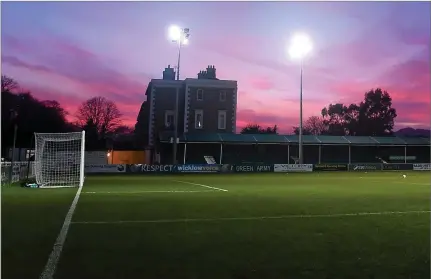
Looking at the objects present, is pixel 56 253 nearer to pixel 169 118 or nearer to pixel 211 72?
pixel 169 118

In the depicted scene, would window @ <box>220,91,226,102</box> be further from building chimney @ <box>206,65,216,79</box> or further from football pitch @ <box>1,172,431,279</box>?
football pitch @ <box>1,172,431,279</box>

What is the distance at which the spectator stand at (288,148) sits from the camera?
1937 inches

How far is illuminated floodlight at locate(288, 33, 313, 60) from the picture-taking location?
126ft

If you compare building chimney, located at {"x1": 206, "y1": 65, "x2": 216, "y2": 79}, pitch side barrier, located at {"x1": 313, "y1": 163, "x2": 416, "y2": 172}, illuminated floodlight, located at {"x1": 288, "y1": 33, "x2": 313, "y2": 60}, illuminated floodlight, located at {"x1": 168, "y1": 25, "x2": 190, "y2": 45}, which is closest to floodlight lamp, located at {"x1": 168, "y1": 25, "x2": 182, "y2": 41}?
illuminated floodlight, located at {"x1": 168, "y1": 25, "x2": 190, "y2": 45}

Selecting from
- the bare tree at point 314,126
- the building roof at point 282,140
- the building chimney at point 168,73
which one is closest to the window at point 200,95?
the building chimney at point 168,73

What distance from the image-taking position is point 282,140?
5044cm

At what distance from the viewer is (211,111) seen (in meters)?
54.7

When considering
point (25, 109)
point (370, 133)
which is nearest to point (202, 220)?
point (25, 109)

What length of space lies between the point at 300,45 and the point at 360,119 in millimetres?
51003

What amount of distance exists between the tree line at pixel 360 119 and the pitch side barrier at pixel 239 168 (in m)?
34.0

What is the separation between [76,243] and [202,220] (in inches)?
137

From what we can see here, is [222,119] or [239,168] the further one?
[222,119]

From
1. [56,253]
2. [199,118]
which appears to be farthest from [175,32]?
[56,253]

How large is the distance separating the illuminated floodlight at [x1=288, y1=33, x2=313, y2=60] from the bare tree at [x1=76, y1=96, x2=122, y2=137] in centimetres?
4522
